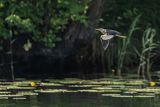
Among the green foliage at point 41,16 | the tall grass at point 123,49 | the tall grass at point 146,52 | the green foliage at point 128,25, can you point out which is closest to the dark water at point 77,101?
the green foliage at point 41,16

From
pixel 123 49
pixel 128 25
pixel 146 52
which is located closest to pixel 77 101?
pixel 123 49

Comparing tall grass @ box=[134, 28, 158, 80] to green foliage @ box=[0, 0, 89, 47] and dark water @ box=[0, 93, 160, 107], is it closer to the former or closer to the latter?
green foliage @ box=[0, 0, 89, 47]

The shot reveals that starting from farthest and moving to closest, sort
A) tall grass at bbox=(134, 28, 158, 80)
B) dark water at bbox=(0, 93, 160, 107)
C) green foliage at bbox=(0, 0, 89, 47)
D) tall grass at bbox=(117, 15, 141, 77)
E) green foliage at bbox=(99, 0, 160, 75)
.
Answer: green foliage at bbox=(99, 0, 160, 75)
tall grass at bbox=(117, 15, 141, 77)
tall grass at bbox=(134, 28, 158, 80)
green foliage at bbox=(0, 0, 89, 47)
dark water at bbox=(0, 93, 160, 107)

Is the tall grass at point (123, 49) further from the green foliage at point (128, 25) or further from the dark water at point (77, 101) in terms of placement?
the dark water at point (77, 101)

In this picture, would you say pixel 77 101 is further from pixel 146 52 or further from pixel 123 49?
pixel 146 52

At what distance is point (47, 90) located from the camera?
14430mm

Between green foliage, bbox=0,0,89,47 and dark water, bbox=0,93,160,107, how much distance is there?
4358 mm

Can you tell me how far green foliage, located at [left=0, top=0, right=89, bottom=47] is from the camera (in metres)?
18.0

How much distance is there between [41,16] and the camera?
60.8ft

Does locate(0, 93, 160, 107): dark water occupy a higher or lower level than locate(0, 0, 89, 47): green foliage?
lower

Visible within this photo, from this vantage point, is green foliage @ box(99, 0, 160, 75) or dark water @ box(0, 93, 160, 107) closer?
dark water @ box(0, 93, 160, 107)

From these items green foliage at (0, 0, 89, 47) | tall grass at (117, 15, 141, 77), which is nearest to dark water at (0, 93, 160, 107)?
green foliage at (0, 0, 89, 47)

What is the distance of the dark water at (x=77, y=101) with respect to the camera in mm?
12688

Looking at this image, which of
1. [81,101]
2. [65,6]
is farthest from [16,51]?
[81,101]
